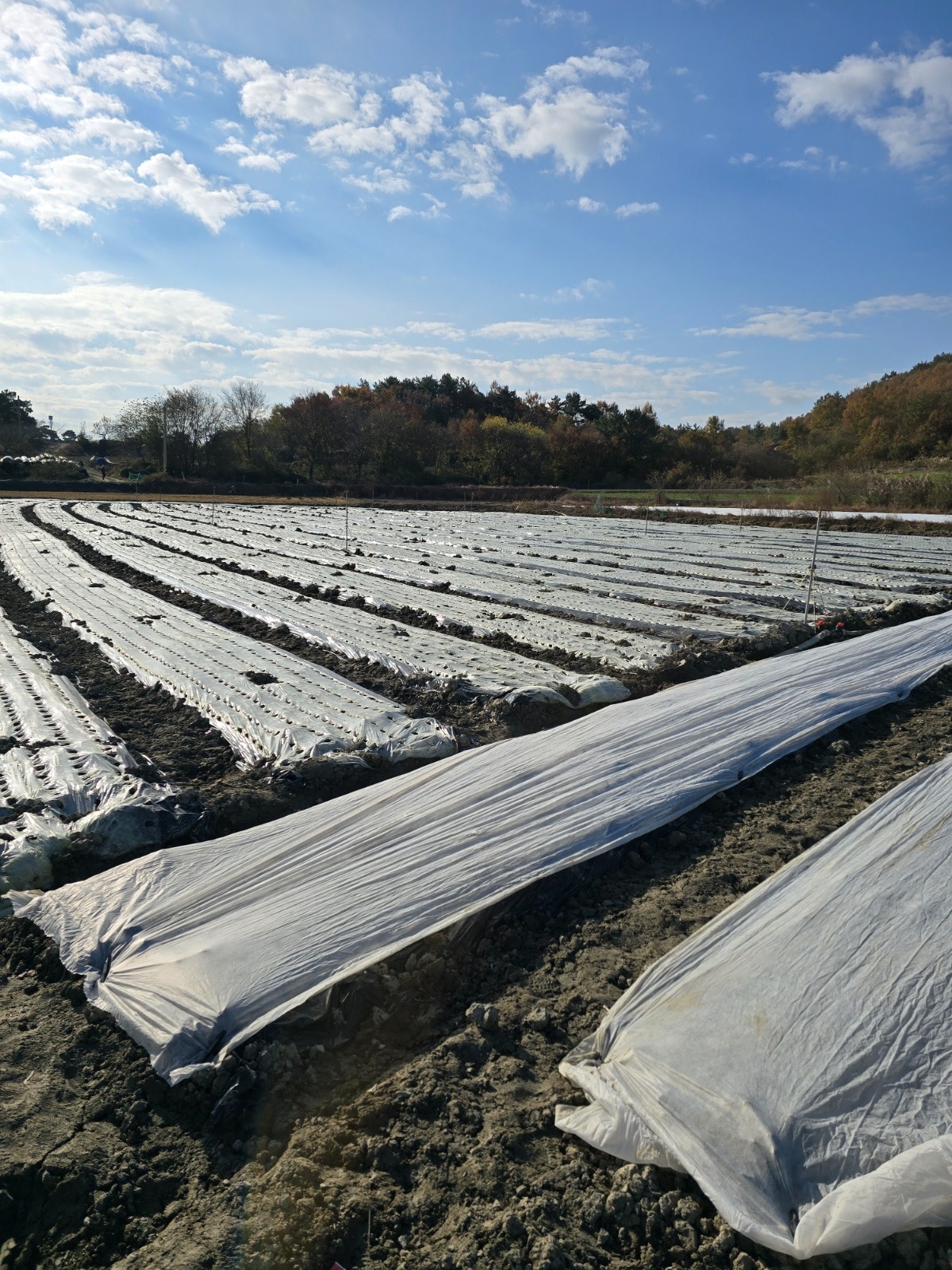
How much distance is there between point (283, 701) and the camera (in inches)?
210

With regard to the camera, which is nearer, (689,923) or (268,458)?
(689,923)

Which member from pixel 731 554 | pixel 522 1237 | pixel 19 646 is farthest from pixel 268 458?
pixel 522 1237

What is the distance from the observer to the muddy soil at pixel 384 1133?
5.93ft

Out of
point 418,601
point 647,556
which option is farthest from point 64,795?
point 647,556

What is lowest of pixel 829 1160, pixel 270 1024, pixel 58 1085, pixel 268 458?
pixel 58 1085

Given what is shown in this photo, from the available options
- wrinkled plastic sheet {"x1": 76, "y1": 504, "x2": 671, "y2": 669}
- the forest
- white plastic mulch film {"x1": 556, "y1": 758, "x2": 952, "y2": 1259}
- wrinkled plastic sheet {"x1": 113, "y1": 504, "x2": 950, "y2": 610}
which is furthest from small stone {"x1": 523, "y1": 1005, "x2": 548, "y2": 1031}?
the forest

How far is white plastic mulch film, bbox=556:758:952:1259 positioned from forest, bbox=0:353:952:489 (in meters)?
33.5

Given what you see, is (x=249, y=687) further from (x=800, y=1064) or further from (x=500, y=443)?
(x=500, y=443)

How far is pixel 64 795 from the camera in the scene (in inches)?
152

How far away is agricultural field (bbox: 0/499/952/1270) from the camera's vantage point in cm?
188

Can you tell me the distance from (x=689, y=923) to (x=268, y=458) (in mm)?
40922

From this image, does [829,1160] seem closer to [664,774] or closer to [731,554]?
[664,774]

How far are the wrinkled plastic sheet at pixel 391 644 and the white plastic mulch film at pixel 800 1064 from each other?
115 inches

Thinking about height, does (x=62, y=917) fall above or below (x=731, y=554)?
below
